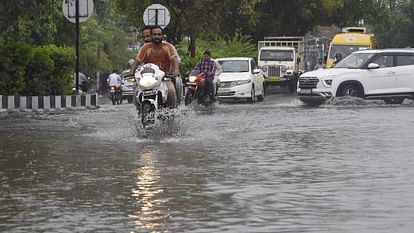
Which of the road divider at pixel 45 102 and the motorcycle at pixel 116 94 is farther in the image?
the motorcycle at pixel 116 94

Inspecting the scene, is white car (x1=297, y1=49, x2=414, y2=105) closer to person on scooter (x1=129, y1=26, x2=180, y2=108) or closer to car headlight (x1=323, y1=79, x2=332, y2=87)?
car headlight (x1=323, y1=79, x2=332, y2=87)

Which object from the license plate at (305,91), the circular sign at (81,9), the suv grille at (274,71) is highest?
the circular sign at (81,9)

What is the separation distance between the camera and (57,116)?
870 inches

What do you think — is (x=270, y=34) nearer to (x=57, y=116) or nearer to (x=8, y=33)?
(x=8, y=33)

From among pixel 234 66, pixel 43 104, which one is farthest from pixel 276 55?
pixel 43 104

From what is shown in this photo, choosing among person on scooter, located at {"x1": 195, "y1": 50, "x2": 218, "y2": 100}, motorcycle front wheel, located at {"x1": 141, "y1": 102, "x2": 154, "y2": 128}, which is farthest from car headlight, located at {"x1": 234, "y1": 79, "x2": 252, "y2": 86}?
motorcycle front wheel, located at {"x1": 141, "y1": 102, "x2": 154, "y2": 128}

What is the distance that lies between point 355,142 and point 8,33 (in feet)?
72.2

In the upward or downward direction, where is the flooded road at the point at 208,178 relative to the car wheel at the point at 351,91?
downward

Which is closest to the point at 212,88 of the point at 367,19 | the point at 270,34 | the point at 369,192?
the point at 369,192

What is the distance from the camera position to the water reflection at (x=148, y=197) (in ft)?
25.2

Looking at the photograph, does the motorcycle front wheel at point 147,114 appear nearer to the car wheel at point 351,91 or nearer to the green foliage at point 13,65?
the green foliage at point 13,65

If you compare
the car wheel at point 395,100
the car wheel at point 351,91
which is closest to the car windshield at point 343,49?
the car wheel at point 395,100

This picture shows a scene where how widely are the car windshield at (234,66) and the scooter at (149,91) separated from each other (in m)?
16.7

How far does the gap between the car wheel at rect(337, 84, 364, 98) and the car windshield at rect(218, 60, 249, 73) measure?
6558 mm
